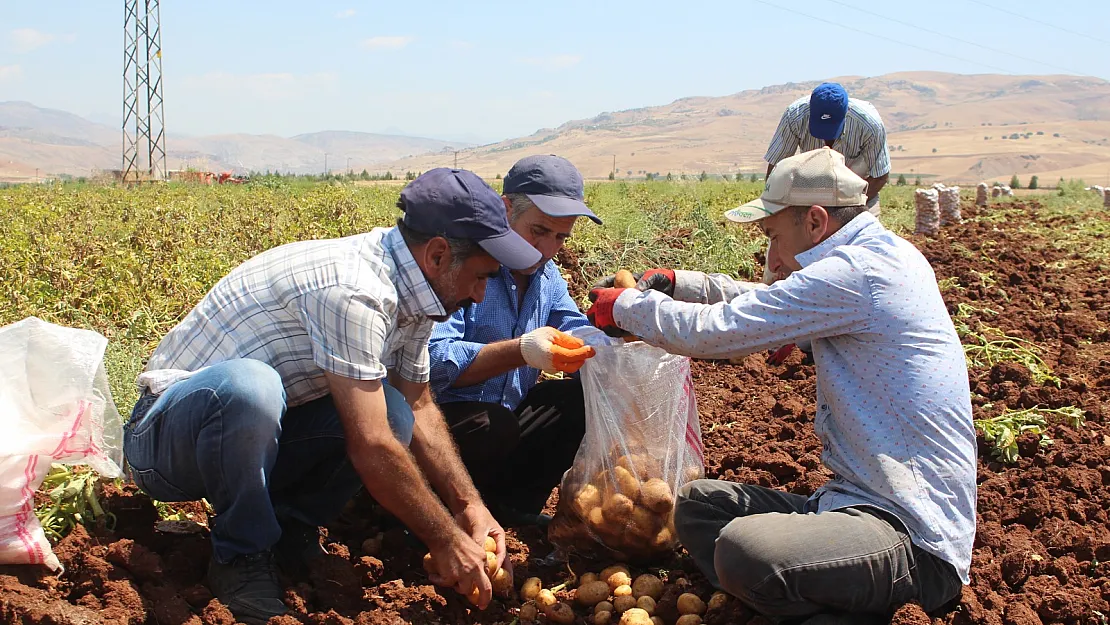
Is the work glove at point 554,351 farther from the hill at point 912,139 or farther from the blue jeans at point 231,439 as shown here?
the hill at point 912,139

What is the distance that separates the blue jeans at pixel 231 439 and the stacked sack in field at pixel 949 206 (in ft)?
33.5

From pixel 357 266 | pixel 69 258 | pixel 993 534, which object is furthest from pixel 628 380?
pixel 69 258

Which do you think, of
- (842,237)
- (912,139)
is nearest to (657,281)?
(842,237)


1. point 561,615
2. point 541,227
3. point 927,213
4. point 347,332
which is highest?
point 927,213

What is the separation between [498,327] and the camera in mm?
2992

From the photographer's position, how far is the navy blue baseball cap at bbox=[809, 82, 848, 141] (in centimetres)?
384

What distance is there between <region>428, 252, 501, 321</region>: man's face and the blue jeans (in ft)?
0.99

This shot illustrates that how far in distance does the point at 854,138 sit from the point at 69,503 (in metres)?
3.17

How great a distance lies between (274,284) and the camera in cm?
220

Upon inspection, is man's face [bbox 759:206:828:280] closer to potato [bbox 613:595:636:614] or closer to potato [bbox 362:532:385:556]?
potato [bbox 613:595:636:614]

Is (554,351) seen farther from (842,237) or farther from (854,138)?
(854,138)

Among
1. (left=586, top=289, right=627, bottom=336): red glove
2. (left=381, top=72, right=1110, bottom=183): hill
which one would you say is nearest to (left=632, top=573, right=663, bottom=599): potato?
(left=586, top=289, right=627, bottom=336): red glove

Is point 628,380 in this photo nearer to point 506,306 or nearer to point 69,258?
point 506,306

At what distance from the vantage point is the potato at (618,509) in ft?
8.79
